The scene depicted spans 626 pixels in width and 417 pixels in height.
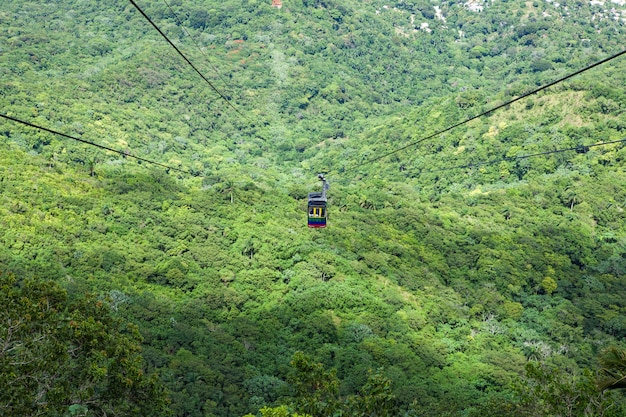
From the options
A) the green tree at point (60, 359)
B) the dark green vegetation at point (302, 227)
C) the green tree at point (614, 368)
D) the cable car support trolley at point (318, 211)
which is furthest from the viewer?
the dark green vegetation at point (302, 227)

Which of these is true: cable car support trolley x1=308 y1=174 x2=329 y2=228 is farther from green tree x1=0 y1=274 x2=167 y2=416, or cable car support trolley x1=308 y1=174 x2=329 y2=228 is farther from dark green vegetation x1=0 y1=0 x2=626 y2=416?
green tree x1=0 y1=274 x2=167 y2=416

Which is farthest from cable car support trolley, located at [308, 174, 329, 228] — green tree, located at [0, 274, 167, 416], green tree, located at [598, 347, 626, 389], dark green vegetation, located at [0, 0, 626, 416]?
green tree, located at [598, 347, 626, 389]

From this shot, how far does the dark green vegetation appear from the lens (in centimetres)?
4672

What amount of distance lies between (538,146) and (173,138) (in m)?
65.9

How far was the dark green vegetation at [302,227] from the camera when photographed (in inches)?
1839

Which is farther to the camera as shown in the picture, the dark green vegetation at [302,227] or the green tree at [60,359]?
the dark green vegetation at [302,227]

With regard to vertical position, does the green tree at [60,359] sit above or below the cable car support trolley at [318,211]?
below

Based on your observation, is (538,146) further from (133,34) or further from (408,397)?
(133,34)

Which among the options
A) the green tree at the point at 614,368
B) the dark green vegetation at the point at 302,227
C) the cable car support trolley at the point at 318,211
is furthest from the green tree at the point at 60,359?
the green tree at the point at 614,368

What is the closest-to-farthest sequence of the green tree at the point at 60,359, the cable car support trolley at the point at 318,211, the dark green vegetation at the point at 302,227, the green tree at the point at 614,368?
the green tree at the point at 614,368
the green tree at the point at 60,359
the cable car support trolley at the point at 318,211
the dark green vegetation at the point at 302,227

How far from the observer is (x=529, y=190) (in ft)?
313

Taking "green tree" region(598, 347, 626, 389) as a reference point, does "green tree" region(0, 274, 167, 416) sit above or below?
below

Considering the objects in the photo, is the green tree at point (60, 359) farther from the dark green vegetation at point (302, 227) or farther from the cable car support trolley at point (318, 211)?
the cable car support trolley at point (318, 211)

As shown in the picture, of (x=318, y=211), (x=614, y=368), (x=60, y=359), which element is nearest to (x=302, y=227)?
(x=318, y=211)
